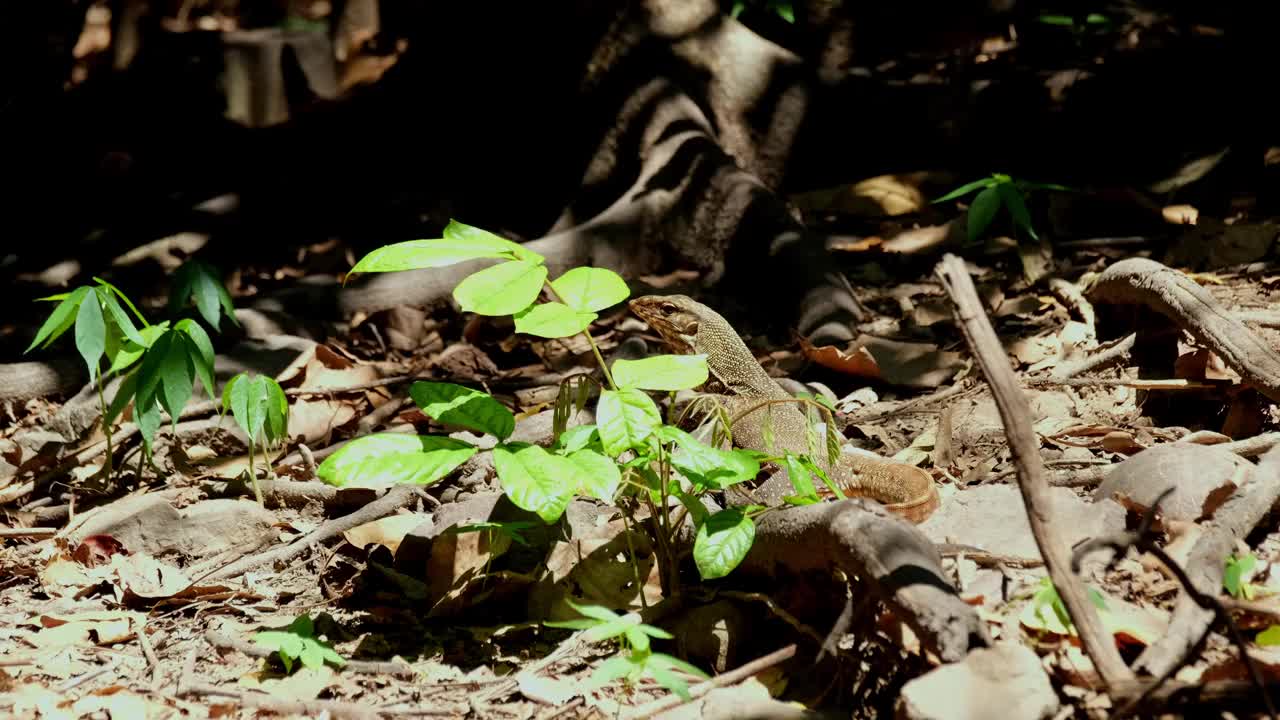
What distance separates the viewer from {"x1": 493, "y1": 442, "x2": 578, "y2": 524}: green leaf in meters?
2.11

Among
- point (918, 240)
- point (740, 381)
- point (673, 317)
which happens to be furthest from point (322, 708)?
point (918, 240)

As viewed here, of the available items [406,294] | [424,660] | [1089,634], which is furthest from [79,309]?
[1089,634]

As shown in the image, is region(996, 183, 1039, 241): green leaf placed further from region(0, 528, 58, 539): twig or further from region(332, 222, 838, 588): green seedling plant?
region(0, 528, 58, 539): twig

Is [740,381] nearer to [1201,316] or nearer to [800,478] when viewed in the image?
[1201,316]

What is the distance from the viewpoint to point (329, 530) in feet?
10.3

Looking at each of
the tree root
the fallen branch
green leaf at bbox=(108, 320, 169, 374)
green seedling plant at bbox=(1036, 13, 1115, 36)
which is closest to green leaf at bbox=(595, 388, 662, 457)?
the fallen branch

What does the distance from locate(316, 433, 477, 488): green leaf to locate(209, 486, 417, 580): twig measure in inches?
37.7

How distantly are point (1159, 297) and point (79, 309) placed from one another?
3.02 m

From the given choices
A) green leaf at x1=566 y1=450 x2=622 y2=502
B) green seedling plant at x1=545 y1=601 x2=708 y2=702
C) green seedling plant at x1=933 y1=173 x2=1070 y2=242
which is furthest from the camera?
green seedling plant at x1=933 y1=173 x2=1070 y2=242

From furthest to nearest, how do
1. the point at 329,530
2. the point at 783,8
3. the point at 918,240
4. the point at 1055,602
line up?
1. the point at 783,8
2. the point at 918,240
3. the point at 329,530
4. the point at 1055,602

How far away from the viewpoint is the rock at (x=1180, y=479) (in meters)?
2.41

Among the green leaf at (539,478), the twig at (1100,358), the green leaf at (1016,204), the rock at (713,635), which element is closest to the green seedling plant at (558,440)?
the green leaf at (539,478)

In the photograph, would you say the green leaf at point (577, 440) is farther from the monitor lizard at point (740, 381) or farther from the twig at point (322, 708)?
the monitor lizard at point (740, 381)

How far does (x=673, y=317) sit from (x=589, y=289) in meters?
1.99
